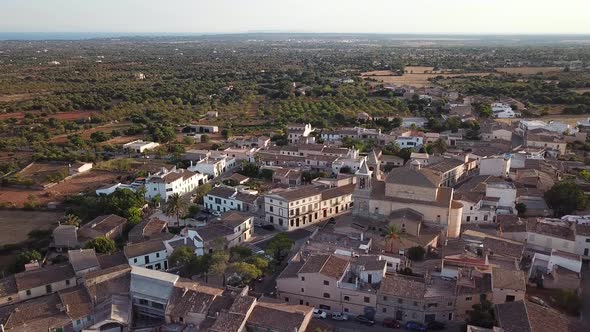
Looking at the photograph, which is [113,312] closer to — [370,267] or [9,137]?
[370,267]

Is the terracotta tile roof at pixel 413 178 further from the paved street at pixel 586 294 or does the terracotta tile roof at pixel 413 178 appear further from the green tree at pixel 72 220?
the green tree at pixel 72 220

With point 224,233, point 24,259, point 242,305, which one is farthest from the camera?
point 224,233

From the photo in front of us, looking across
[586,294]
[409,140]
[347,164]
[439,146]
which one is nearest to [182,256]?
[586,294]

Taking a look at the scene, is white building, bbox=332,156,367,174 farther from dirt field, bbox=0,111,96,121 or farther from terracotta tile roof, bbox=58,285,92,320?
dirt field, bbox=0,111,96,121

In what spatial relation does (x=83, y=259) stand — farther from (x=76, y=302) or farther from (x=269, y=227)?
(x=269, y=227)

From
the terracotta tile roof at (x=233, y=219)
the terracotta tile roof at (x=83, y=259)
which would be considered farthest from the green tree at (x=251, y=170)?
the terracotta tile roof at (x=83, y=259)

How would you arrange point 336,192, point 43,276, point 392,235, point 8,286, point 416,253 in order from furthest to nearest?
point 336,192 < point 392,235 < point 416,253 < point 43,276 < point 8,286

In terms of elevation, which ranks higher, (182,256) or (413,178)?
(413,178)

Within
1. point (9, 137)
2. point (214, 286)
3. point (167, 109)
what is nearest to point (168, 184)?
point (214, 286)
